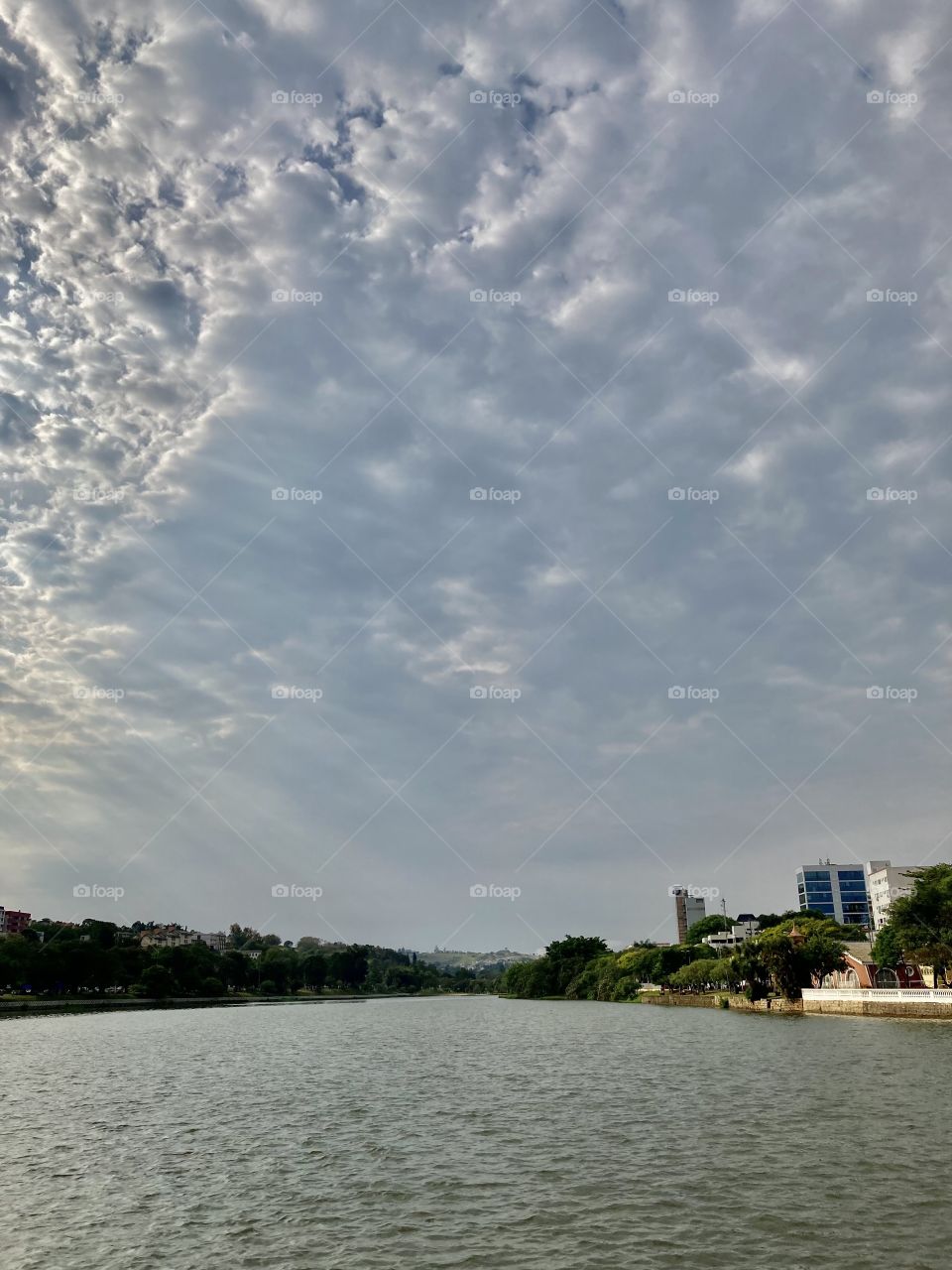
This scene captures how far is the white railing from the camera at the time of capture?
283ft

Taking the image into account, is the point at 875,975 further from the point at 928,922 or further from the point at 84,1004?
the point at 84,1004

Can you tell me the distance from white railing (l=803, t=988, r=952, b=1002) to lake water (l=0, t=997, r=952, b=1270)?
27437 mm

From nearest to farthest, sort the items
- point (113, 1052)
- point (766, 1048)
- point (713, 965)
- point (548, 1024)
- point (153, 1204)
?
1. point (153, 1204)
2. point (766, 1048)
3. point (113, 1052)
4. point (548, 1024)
5. point (713, 965)

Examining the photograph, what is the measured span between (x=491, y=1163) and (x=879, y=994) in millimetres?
81948

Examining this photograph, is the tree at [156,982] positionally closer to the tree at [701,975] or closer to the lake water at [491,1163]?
the tree at [701,975]

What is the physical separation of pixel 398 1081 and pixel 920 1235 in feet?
129

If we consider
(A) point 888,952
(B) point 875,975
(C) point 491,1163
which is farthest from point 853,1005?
(C) point 491,1163

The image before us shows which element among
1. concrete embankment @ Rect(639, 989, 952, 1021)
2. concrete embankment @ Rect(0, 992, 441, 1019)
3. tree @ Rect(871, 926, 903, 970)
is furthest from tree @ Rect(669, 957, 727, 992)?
concrete embankment @ Rect(0, 992, 441, 1019)

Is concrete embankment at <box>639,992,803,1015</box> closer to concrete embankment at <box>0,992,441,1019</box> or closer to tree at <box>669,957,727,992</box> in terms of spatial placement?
tree at <box>669,957,727,992</box>

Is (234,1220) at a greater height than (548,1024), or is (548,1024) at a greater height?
(234,1220)

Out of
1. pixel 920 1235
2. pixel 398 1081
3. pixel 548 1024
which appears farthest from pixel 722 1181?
pixel 548 1024

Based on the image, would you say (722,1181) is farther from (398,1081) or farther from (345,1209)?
(398,1081)

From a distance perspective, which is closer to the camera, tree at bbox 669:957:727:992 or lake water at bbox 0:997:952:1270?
lake water at bbox 0:997:952:1270

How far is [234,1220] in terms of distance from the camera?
2416cm
